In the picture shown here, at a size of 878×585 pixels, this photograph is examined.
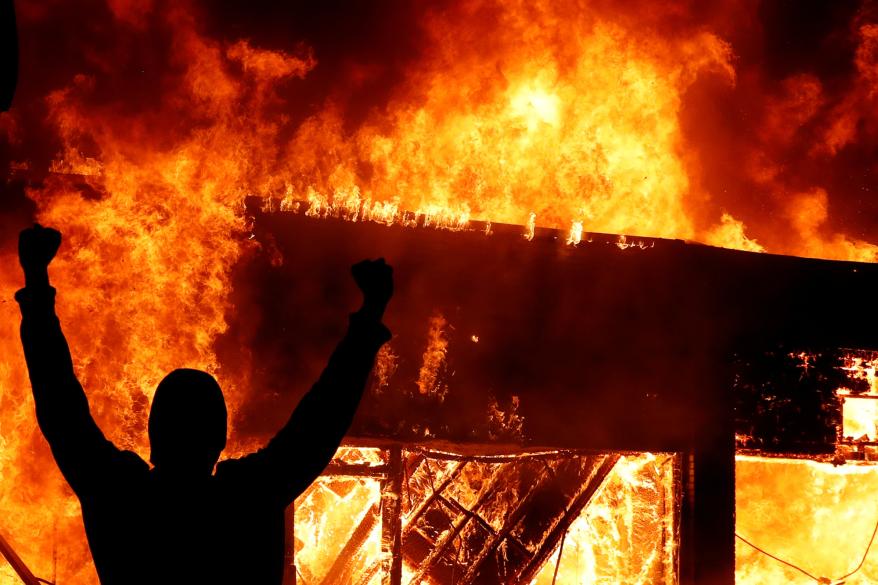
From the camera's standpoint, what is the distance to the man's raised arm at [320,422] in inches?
83.7

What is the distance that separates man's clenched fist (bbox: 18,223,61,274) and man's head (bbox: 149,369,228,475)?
60 cm

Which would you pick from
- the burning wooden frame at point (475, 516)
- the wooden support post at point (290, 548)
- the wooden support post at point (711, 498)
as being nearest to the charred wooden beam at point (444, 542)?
the burning wooden frame at point (475, 516)

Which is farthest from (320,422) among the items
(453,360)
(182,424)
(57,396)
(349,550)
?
(349,550)

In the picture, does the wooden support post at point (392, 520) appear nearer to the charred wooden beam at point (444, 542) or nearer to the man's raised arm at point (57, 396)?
the charred wooden beam at point (444, 542)

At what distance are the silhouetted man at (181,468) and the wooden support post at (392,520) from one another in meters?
4.24

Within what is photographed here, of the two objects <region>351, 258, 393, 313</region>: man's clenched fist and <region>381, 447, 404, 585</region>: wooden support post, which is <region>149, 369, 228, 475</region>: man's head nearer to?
<region>351, 258, 393, 313</region>: man's clenched fist

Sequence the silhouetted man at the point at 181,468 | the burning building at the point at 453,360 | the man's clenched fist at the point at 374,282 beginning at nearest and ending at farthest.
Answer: the silhouetted man at the point at 181,468
the man's clenched fist at the point at 374,282
the burning building at the point at 453,360

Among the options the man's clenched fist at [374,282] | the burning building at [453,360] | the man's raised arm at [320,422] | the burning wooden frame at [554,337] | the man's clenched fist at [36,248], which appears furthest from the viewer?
the burning wooden frame at [554,337]

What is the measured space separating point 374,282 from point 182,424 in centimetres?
78

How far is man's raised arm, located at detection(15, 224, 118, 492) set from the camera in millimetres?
2016

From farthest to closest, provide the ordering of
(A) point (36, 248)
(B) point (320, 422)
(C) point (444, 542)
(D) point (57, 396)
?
(C) point (444, 542)
(A) point (36, 248)
(B) point (320, 422)
(D) point (57, 396)

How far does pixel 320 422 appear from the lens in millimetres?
2162

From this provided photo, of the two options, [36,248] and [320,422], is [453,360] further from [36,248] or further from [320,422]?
[36,248]

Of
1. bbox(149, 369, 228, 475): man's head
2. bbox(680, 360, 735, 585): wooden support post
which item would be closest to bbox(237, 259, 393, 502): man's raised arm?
bbox(149, 369, 228, 475): man's head
